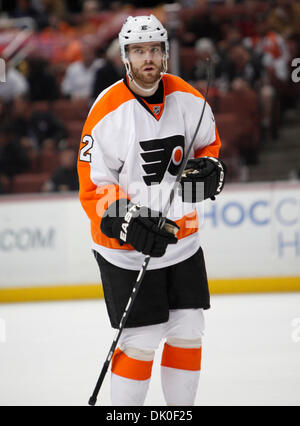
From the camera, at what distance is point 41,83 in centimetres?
688

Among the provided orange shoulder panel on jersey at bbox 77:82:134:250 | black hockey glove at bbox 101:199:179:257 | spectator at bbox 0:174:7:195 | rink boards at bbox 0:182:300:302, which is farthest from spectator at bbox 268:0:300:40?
black hockey glove at bbox 101:199:179:257

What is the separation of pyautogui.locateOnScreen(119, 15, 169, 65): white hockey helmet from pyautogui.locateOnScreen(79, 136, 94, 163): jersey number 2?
266mm

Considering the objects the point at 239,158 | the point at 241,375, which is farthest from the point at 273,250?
the point at 241,375

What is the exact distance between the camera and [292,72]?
6.56 m

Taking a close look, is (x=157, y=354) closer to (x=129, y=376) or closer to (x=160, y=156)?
(x=129, y=376)

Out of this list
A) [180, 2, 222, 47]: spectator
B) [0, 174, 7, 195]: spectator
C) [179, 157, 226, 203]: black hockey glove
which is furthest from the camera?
[180, 2, 222, 47]: spectator

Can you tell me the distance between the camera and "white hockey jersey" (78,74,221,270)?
2.25 meters

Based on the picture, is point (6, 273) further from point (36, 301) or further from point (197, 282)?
point (197, 282)

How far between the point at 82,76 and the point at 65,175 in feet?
4.72

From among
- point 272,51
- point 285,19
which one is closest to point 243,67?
point 272,51

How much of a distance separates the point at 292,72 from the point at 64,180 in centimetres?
229

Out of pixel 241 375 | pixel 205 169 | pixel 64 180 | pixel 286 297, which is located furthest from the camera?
pixel 64 180

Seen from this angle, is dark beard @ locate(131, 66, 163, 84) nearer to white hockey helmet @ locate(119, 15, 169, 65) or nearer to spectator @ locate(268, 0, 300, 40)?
white hockey helmet @ locate(119, 15, 169, 65)

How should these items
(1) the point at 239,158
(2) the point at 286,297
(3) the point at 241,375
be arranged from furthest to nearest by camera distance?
1. (1) the point at 239,158
2. (2) the point at 286,297
3. (3) the point at 241,375
